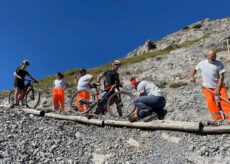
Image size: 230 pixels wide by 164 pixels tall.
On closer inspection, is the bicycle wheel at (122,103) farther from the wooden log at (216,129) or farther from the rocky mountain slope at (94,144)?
the wooden log at (216,129)

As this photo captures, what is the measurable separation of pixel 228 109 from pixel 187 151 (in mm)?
2580

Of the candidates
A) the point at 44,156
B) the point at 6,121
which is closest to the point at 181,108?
the point at 6,121

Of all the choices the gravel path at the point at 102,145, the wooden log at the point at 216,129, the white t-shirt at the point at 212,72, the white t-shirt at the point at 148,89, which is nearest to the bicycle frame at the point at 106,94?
the gravel path at the point at 102,145

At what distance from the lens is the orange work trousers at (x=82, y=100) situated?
17.3 metres

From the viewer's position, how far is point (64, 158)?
11484 millimetres

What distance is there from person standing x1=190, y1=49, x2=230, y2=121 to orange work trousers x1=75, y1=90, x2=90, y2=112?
6.03 meters

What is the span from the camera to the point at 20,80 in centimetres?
1862

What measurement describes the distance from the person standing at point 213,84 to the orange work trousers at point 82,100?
6026 millimetres

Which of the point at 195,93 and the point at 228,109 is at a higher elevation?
the point at 195,93

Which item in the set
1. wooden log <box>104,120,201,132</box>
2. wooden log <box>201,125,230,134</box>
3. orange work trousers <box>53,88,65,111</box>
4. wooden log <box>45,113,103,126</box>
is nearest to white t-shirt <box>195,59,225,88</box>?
wooden log <box>104,120,201,132</box>

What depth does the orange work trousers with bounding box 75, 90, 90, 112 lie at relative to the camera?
17.3m

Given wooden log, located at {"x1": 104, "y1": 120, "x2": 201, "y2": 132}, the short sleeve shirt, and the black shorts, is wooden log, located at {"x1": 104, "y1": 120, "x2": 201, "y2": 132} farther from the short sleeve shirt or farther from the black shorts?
the black shorts

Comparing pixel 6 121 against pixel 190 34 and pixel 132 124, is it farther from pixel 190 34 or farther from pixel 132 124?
pixel 190 34

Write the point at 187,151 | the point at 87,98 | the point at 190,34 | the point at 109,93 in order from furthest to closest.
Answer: the point at 190,34 < the point at 87,98 < the point at 109,93 < the point at 187,151
